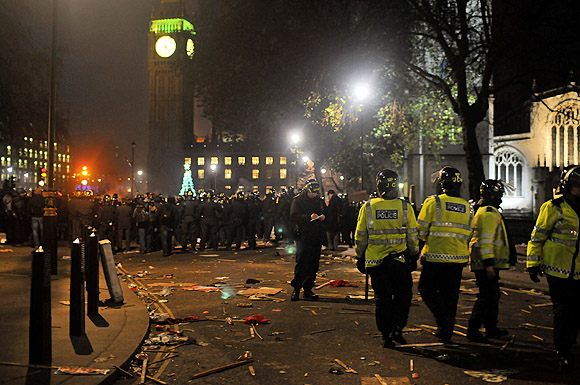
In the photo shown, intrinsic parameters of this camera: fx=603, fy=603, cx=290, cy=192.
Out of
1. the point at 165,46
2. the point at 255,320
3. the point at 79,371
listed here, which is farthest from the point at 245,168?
the point at 79,371

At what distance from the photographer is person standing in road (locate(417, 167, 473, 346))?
712 centimetres

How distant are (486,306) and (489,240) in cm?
81

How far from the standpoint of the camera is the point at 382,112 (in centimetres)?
2472

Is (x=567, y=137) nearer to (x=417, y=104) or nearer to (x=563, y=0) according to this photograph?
(x=417, y=104)

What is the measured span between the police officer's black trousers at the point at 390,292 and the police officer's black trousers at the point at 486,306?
A: 0.96 metres

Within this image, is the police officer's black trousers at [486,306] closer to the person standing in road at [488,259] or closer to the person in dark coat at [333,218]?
the person standing in road at [488,259]

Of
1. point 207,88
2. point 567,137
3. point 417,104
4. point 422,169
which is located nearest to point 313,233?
point 417,104

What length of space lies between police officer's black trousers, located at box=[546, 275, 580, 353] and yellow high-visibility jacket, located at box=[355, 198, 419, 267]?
1.63 metres

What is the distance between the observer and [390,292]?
702 centimetres

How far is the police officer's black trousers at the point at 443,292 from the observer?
7082 millimetres

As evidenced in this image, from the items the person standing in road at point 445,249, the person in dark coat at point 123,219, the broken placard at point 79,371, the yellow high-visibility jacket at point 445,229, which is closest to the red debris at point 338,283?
the person standing in road at point 445,249

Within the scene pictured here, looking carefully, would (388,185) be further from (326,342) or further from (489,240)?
(326,342)

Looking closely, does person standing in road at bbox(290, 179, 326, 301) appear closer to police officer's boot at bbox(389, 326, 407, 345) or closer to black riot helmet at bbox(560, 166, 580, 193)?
police officer's boot at bbox(389, 326, 407, 345)

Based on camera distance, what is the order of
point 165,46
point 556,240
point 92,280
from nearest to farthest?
1. point 556,240
2. point 92,280
3. point 165,46
